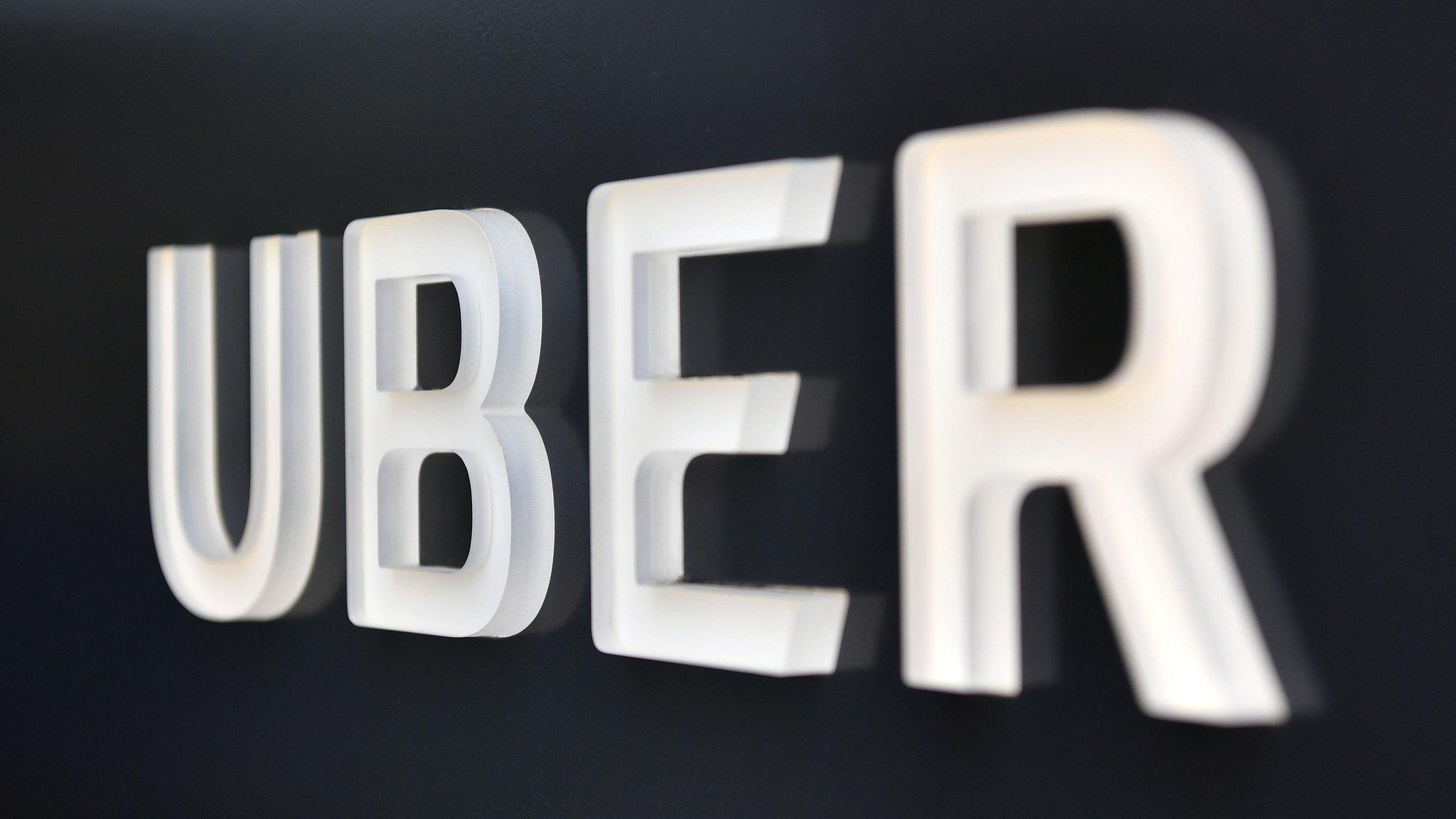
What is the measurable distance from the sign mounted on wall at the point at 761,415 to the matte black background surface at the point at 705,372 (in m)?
0.09

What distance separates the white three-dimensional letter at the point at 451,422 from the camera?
3.08 m

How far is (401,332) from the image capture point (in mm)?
3311

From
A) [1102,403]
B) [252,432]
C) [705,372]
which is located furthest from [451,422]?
[1102,403]

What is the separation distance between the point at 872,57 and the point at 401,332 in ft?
3.93

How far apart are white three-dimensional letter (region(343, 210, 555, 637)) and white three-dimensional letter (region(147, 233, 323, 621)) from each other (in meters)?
0.24

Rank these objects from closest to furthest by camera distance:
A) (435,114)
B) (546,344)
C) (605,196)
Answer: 1. (605,196)
2. (546,344)
3. (435,114)

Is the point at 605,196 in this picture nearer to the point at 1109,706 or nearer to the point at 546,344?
the point at 546,344

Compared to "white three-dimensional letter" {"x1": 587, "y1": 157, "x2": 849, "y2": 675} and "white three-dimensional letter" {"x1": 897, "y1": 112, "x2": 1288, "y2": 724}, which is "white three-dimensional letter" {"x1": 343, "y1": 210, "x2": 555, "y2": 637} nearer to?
"white three-dimensional letter" {"x1": 587, "y1": 157, "x2": 849, "y2": 675}

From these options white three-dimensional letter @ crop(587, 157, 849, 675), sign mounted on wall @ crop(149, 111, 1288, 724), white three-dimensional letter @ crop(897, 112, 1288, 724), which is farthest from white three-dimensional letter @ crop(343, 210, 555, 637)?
white three-dimensional letter @ crop(897, 112, 1288, 724)

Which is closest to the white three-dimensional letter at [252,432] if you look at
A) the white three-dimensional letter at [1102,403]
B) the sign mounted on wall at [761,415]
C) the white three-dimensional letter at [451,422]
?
the sign mounted on wall at [761,415]

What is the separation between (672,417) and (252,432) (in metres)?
1.28

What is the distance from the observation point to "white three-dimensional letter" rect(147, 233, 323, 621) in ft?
11.6

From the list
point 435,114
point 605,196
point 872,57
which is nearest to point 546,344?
point 605,196

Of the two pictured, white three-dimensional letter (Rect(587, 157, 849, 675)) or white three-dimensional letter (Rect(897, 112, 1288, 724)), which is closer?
white three-dimensional letter (Rect(897, 112, 1288, 724))
